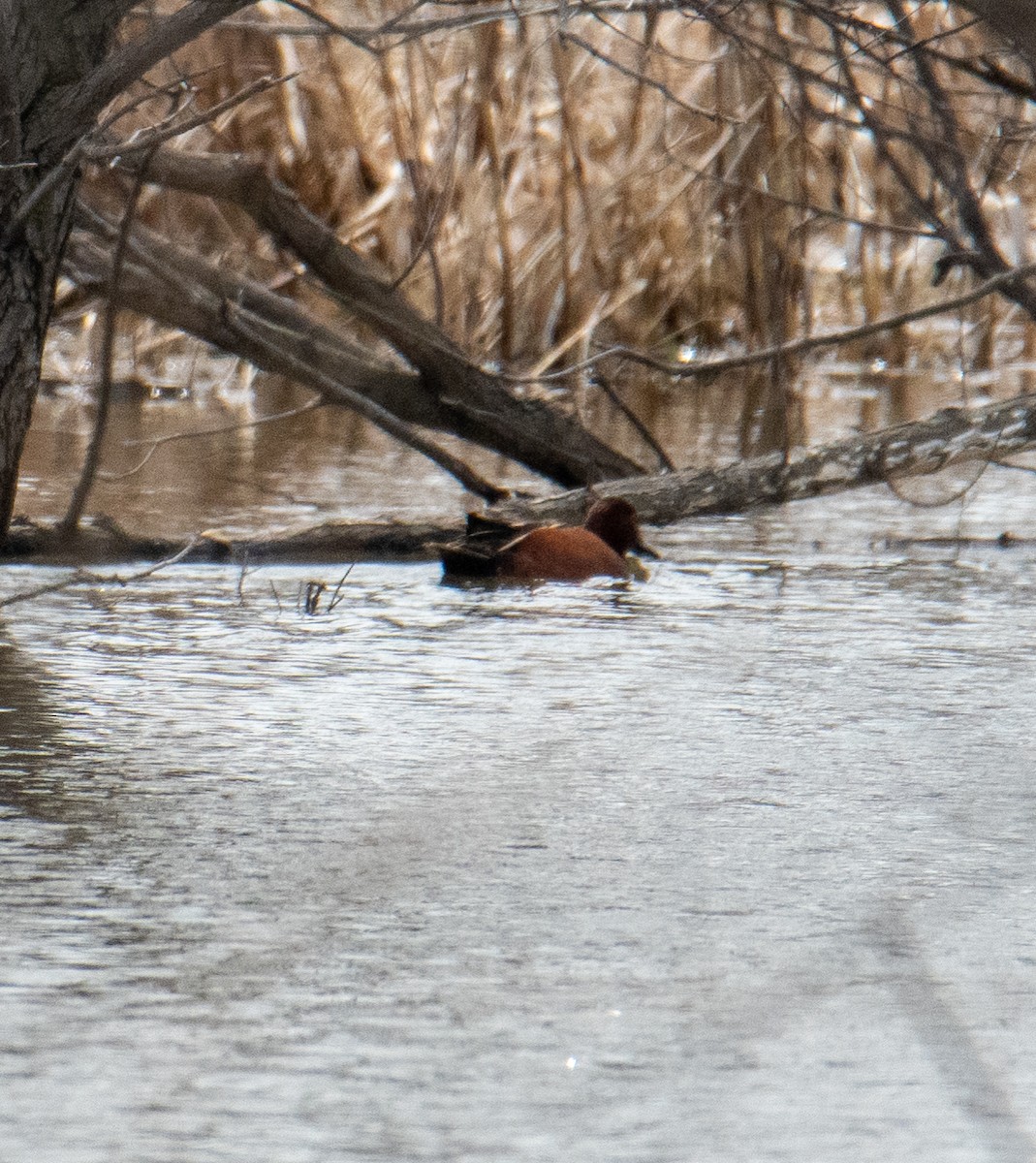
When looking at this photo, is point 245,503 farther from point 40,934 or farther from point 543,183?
point 543,183

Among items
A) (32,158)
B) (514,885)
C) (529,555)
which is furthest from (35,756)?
(529,555)

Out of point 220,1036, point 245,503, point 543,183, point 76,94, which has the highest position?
point 543,183

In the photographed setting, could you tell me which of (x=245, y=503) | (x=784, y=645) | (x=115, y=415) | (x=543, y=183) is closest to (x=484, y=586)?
(x=784, y=645)

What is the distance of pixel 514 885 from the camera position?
2.19 meters

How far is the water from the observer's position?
1.64m

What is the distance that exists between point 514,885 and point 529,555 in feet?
6.54

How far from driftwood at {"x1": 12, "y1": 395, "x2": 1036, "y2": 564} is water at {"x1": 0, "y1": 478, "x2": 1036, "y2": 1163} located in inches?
21.2

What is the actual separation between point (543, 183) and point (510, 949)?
7008 millimetres

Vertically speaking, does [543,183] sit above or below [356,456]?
above

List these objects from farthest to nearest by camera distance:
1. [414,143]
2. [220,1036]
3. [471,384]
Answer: [414,143] < [471,384] < [220,1036]

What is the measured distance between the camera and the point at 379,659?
11.0ft

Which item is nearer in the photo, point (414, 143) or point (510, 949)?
point (510, 949)

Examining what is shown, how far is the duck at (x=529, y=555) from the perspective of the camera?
13.6 ft

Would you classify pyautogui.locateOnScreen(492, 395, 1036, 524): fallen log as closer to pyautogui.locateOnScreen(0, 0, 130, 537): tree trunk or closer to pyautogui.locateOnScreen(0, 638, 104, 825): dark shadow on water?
pyautogui.locateOnScreen(0, 0, 130, 537): tree trunk
